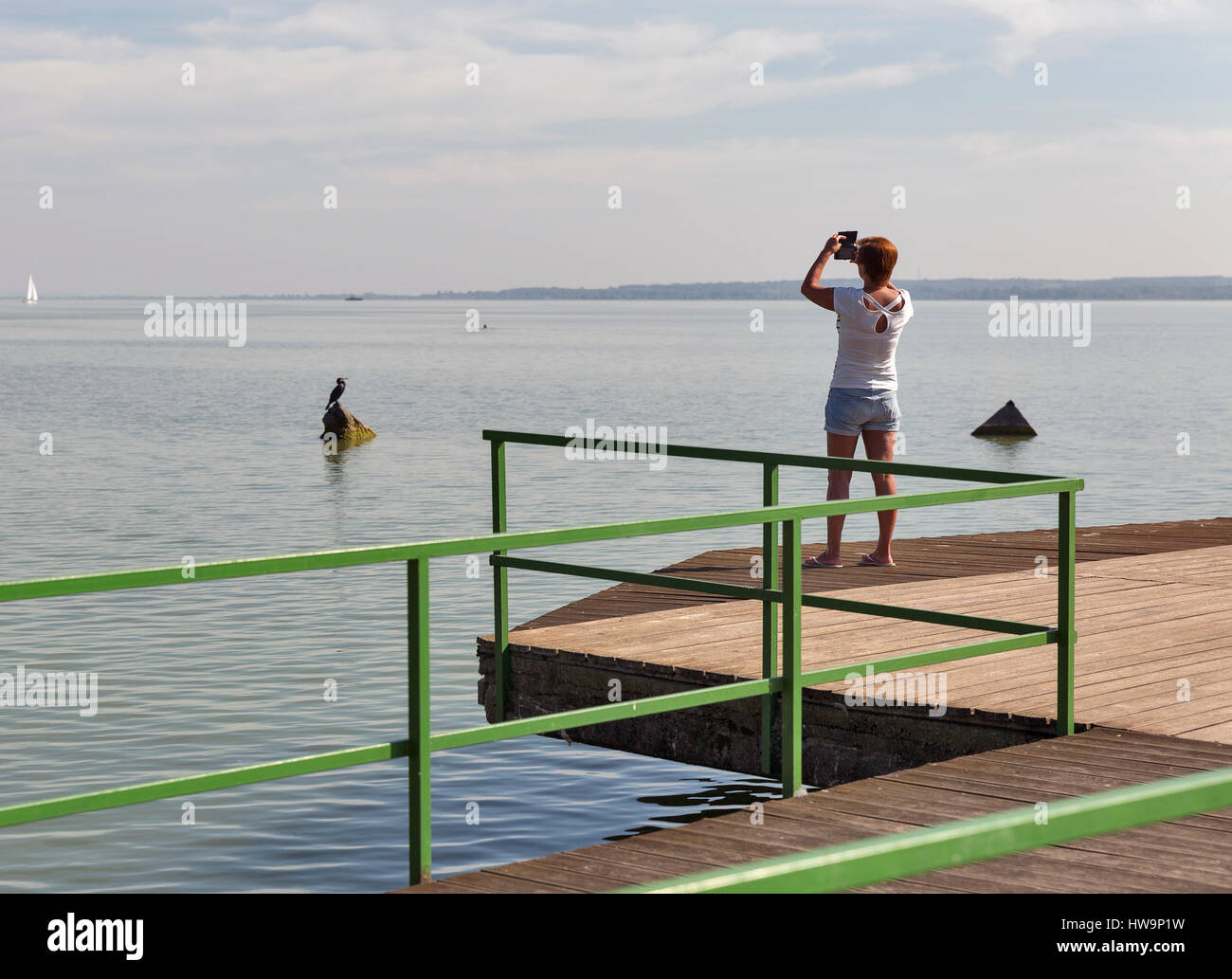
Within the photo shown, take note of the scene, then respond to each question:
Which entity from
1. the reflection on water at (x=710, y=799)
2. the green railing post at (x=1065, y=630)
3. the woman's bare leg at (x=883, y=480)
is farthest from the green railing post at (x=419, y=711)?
the woman's bare leg at (x=883, y=480)

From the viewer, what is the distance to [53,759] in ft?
31.1

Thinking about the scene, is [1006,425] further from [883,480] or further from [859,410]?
[883,480]

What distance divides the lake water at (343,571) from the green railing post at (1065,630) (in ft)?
7.56

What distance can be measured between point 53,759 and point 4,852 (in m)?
1.63

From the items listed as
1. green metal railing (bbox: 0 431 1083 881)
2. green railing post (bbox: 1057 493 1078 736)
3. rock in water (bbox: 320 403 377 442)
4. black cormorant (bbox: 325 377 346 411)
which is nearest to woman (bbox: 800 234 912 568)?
green metal railing (bbox: 0 431 1083 881)

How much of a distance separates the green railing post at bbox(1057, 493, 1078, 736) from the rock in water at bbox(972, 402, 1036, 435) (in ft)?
117

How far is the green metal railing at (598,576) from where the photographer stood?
375cm

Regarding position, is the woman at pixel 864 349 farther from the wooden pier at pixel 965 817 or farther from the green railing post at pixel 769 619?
the wooden pier at pixel 965 817

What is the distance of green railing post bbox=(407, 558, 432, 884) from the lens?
4.21 metres

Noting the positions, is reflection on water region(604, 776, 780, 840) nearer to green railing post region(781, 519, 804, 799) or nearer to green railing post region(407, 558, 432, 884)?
green railing post region(781, 519, 804, 799)

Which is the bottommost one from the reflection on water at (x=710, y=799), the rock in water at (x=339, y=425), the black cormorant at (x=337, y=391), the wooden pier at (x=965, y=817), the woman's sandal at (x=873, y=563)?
the reflection on water at (x=710, y=799)
